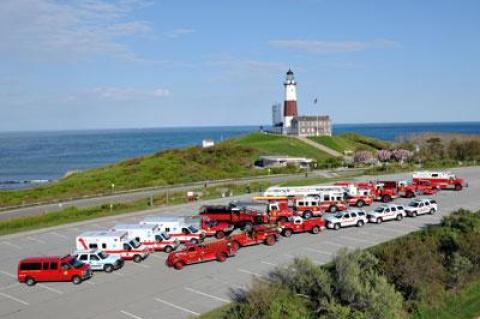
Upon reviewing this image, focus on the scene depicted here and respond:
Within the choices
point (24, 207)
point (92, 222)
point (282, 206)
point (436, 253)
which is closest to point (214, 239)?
point (282, 206)

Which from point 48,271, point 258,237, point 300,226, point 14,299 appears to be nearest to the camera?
point 14,299

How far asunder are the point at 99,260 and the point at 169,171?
1686 inches

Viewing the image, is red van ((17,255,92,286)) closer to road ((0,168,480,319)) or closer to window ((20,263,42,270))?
window ((20,263,42,270))

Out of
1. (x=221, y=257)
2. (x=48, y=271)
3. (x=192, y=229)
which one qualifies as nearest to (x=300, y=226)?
(x=192, y=229)

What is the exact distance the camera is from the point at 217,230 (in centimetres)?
3188

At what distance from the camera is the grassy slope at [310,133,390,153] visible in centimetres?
9325

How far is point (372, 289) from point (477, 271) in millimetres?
8266

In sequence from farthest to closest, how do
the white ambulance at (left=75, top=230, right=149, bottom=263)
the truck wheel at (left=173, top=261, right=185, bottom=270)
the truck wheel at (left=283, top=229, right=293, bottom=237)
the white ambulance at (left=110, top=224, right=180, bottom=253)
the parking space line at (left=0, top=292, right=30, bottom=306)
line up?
the truck wheel at (left=283, top=229, right=293, bottom=237) → the white ambulance at (left=110, top=224, right=180, bottom=253) → the white ambulance at (left=75, top=230, right=149, bottom=263) → the truck wheel at (left=173, top=261, right=185, bottom=270) → the parking space line at (left=0, top=292, right=30, bottom=306)

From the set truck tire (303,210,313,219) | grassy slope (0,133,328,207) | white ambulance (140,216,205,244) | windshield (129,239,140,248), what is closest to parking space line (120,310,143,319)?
windshield (129,239,140,248)

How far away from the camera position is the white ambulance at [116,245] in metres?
27.4

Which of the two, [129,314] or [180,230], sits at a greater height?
[180,230]

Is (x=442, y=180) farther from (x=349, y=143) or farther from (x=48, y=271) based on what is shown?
(x=349, y=143)

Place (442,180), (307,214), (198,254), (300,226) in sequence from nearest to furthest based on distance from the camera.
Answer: (198,254)
(300,226)
(307,214)
(442,180)

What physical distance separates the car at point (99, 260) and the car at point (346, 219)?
13508mm
